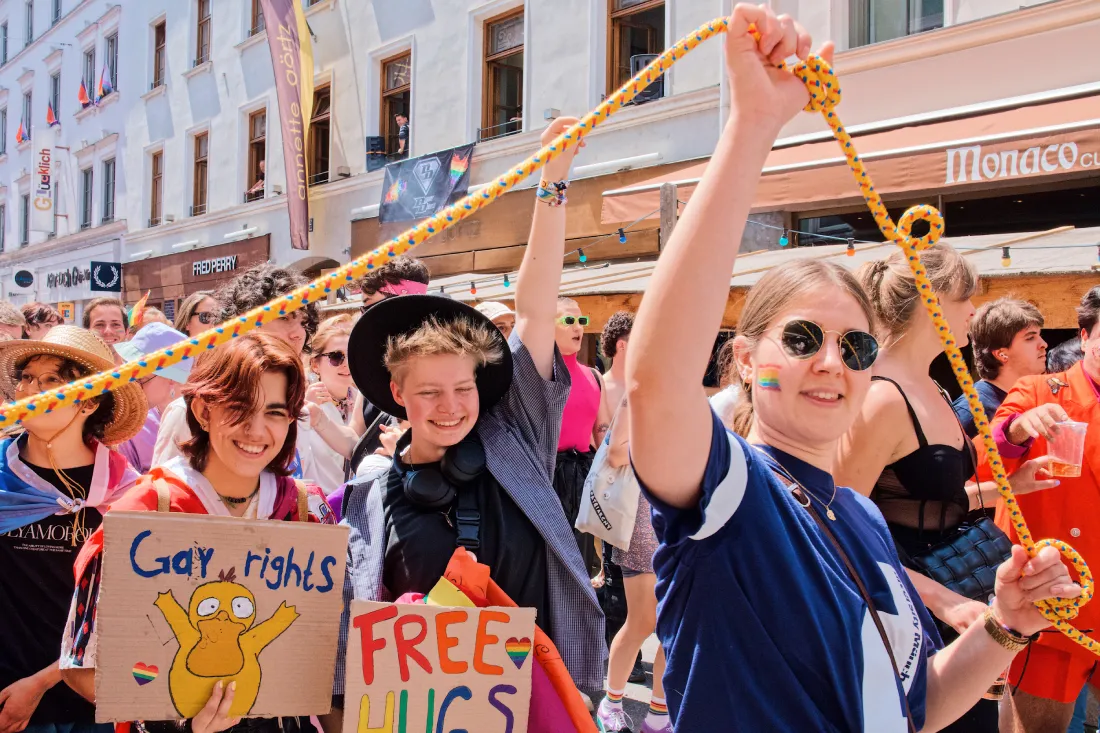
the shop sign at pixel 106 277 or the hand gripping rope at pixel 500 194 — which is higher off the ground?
the shop sign at pixel 106 277

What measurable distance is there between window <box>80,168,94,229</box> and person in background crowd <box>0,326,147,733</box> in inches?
976

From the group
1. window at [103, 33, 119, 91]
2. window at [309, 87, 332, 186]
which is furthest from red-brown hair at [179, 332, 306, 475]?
window at [103, 33, 119, 91]

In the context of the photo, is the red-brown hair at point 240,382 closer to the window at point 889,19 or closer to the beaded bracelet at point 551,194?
the beaded bracelet at point 551,194

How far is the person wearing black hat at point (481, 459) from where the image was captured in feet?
6.28

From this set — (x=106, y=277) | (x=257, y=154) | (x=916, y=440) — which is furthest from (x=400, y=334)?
(x=106, y=277)

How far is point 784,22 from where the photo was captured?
3.93ft

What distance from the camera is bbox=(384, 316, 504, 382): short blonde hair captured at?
2.01 meters

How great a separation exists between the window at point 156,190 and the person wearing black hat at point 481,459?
69.4ft

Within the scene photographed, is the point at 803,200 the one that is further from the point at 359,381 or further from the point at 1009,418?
the point at 359,381

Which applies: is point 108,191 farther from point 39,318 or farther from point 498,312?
point 498,312

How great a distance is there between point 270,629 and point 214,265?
1798 centimetres

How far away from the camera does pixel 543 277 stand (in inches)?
81.8

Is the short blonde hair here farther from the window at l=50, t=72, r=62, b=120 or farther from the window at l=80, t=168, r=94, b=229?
the window at l=50, t=72, r=62, b=120

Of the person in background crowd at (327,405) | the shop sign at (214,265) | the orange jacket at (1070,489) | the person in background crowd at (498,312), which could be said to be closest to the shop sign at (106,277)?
the shop sign at (214,265)
